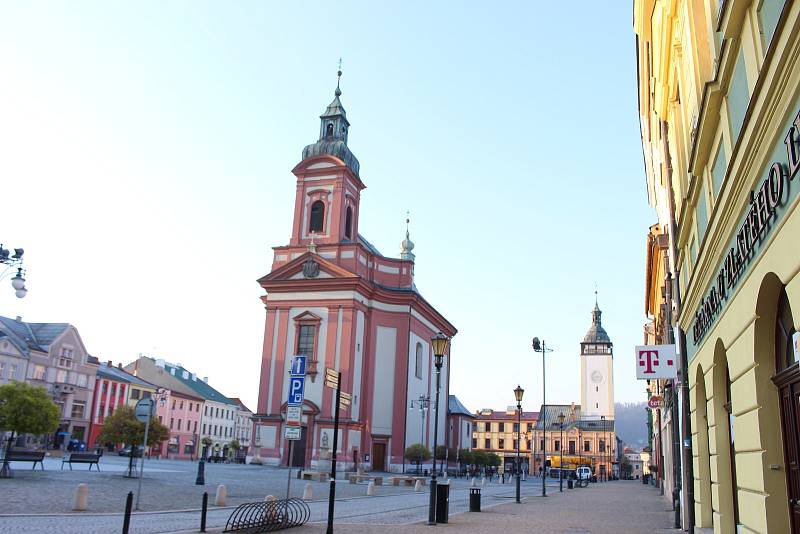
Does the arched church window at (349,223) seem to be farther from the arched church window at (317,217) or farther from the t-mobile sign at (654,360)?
the t-mobile sign at (654,360)

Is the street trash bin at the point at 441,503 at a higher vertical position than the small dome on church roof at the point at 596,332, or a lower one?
lower

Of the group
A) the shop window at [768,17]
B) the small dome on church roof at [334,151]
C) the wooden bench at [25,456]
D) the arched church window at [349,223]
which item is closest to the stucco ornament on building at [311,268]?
the arched church window at [349,223]

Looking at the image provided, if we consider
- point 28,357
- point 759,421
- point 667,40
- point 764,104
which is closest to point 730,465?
point 759,421

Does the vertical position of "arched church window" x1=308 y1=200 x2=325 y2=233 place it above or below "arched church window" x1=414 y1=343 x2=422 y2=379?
above

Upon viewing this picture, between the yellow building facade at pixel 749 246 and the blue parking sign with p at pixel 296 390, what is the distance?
823 cm

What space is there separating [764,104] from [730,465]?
6700mm

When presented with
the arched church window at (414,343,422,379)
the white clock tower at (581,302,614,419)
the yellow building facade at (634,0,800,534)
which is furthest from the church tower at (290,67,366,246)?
the white clock tower at (581,302,614,419)

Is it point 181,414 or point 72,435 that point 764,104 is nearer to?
point 72,435

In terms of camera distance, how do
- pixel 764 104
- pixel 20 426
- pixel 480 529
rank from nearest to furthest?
pixel 764 104, pixel 480 529, pixel 20 426

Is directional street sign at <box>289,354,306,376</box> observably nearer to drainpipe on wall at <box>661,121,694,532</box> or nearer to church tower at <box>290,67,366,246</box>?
drainpipe on wall at <box>661,121,694,532</box>

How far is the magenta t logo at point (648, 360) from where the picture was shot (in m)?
14.1

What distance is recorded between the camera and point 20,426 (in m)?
26.9

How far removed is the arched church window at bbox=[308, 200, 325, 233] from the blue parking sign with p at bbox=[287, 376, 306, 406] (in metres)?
45.1

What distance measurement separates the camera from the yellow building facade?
4914 millimetres
